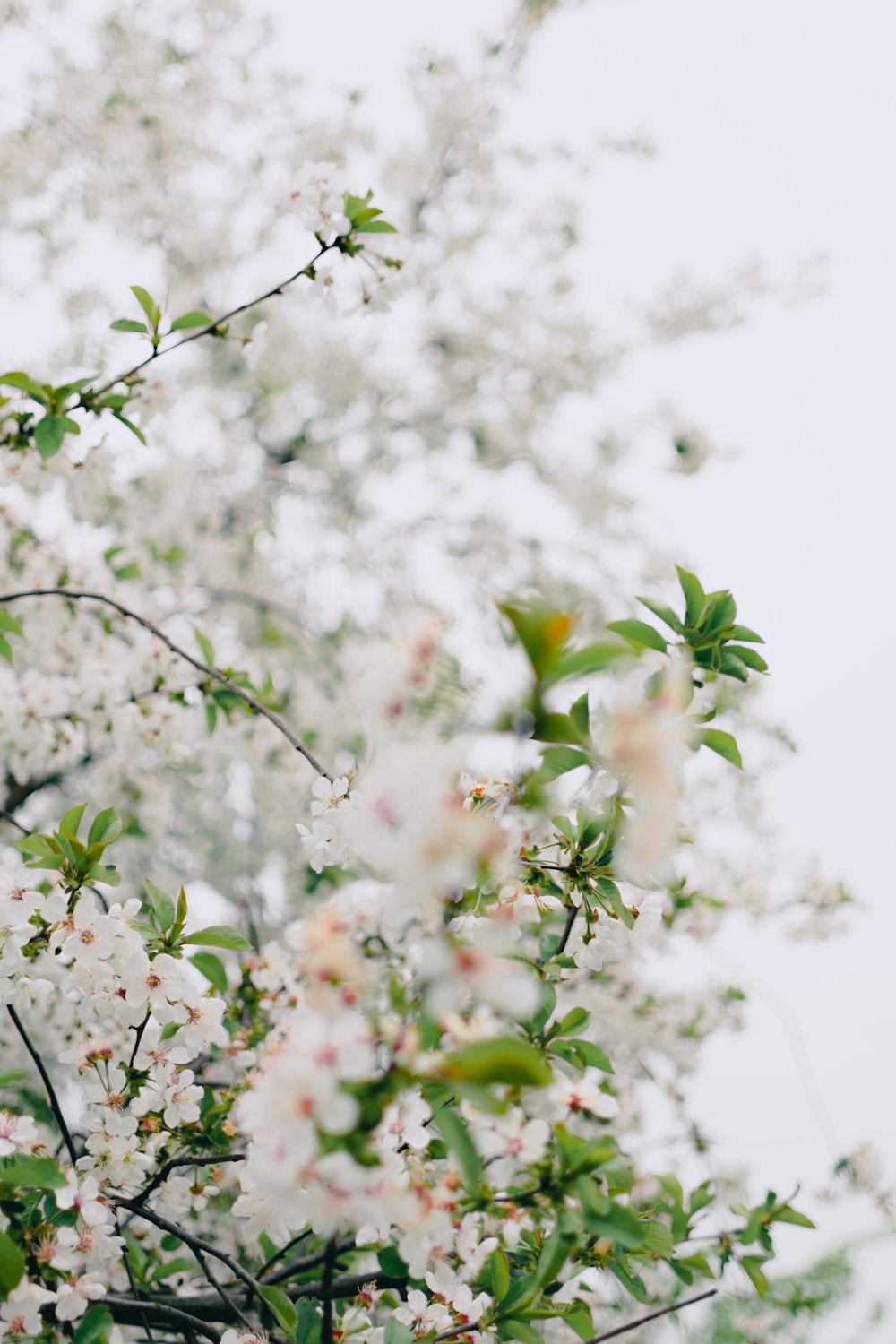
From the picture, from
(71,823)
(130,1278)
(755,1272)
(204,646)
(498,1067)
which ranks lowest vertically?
(755,1272)

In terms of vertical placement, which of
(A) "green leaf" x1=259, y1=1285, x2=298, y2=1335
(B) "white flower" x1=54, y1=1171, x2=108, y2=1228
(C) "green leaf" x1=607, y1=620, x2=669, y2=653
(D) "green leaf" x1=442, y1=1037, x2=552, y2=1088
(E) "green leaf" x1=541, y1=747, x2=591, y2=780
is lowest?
(A) "green leaf" x1=259, y1=1285, x2=298, y2=1335

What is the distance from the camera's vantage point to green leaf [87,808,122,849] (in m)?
1.21

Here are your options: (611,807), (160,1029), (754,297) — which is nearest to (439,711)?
(611,807)

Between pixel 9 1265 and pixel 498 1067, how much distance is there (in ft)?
2.17

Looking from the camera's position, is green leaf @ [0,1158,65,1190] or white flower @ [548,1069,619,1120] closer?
white flower @ [548,1069,619,1120]

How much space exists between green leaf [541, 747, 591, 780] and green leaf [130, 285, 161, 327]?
3.93ft

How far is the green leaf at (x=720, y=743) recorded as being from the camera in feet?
3.28

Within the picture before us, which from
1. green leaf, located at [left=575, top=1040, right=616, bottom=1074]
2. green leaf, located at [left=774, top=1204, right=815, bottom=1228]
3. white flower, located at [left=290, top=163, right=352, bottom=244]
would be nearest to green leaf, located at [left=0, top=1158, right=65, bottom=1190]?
green leaf, located at [left=575, top=1040, right=616, bottom=1074]

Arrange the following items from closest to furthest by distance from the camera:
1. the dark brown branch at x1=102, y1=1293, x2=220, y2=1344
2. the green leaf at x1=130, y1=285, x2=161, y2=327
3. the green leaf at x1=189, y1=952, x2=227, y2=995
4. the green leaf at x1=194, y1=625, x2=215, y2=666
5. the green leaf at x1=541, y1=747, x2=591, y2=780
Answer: the green leaf at x1=541, y1=747, x2=591, y2=780 < the dark brown branch at x1=102, y1=1293, x2=220, y2=1344 < the green leaf at x1=189, y1=952, x2=227, y2=995 < the green leaf at x1=130, y1=285, x2=161, y2=327 < the green leaf at x1=194, y1=625, x2=215, y2=666

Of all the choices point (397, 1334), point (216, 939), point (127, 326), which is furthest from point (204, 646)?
point (397, 1334)

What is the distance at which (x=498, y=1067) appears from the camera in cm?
57

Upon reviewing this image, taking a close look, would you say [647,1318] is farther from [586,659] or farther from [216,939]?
[586,659]

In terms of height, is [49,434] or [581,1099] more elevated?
[49,434]

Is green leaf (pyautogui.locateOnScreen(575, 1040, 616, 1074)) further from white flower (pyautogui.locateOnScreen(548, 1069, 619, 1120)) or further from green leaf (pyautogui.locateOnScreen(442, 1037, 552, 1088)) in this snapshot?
green leaf (pyautogui.locateOnScreen(442, 1037, 552, 1088))
